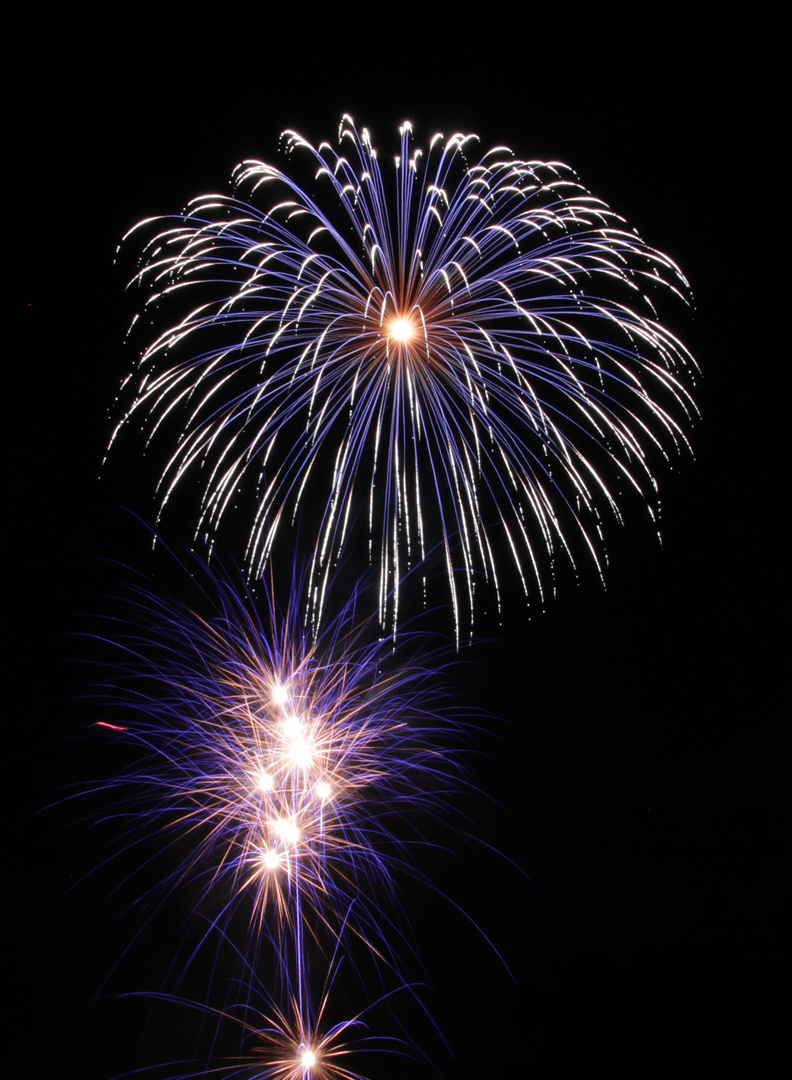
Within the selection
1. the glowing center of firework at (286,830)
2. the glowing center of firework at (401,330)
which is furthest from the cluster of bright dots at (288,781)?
the glowing center of firework at (401,330)

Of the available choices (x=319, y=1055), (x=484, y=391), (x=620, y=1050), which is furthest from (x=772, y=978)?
(x=484, y=391)

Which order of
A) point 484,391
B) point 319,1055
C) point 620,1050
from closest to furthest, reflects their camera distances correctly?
point 484,391
point 319,1055
point 620,1050

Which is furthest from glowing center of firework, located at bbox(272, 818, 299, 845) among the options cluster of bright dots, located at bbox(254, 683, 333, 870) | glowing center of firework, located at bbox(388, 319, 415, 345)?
glowing center of firework, located at bbox(388, 319, 415, 345)

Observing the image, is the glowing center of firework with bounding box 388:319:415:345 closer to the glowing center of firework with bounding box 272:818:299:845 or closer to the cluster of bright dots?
the cluster of bright dots

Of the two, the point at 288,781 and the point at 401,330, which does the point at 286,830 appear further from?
the point at 401,330

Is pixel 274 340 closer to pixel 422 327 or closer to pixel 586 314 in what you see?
pixel 422 327
